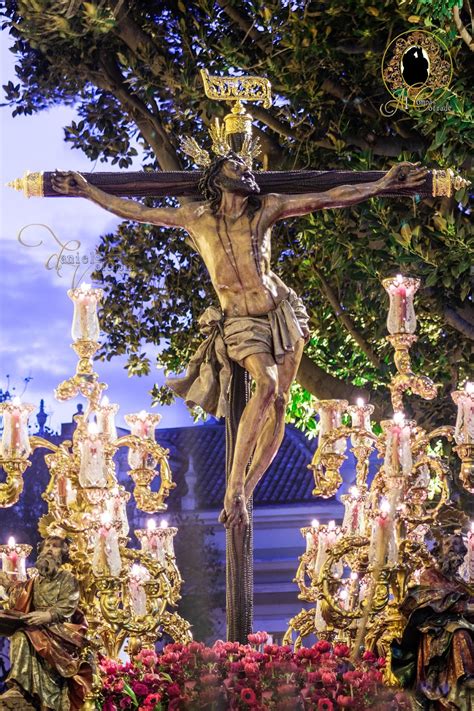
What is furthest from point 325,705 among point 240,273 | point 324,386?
point 324,386

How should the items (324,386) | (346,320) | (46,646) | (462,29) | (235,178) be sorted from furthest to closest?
(346,320) < (324,386) < (462,29) < (235,178) < (46,646)

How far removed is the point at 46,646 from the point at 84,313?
1.58 meters

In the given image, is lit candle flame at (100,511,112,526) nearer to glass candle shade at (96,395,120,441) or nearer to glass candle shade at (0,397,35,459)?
glass candle shade at (0,397,35,459)

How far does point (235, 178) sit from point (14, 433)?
1380mm

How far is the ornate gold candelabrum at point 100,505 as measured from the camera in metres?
6.18

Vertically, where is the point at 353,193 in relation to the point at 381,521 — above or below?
above

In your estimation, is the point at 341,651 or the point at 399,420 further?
the point at 399,420

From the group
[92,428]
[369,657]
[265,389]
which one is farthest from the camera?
[92,428]

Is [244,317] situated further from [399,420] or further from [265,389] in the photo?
[399,420]

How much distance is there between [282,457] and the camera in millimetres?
10867

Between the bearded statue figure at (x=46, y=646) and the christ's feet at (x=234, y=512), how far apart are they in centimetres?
68

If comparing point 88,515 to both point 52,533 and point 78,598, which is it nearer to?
point 52,533

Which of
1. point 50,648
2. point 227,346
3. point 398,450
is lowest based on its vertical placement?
point 50,648

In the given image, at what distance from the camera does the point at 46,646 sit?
569cm
